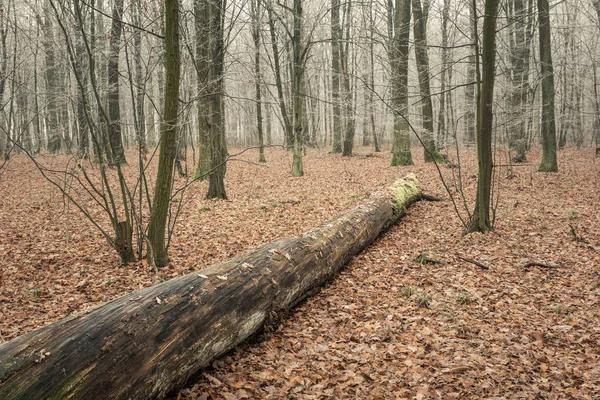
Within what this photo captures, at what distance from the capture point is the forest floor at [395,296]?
130 inches

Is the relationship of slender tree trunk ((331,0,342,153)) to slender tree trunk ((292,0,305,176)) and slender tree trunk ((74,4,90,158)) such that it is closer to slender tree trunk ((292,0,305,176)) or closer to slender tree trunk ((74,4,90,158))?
slender tree trunk ((292,0,305,176))

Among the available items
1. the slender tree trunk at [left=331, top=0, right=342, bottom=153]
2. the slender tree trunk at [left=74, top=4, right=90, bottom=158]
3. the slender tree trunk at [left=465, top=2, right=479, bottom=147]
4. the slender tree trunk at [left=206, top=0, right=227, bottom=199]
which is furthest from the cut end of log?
the slender tree trunk at [left=331, top=0, right=342, bottom=153]

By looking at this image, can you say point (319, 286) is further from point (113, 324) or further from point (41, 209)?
point (41, 209)

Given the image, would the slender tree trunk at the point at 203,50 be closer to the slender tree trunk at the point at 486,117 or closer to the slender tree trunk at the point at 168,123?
the slender tree trunk at the point at 168,123

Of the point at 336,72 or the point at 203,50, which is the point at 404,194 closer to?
the point at 203,50

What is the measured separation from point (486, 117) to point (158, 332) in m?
6.17

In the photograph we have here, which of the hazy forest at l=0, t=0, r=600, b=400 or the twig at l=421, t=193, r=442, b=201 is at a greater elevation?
the twig at l=421, t=193, r=442, b=201

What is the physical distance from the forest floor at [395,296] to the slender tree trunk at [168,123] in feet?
2.54

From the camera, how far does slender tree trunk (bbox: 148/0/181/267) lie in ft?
16.7

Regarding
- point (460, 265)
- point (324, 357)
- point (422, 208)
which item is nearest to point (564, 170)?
point (422, 208)

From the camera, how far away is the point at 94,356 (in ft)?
8.47

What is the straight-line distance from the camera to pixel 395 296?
5.05 meters

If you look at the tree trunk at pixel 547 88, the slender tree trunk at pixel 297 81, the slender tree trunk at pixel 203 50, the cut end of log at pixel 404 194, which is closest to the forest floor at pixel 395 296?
the cut end of log at pixel 404 194

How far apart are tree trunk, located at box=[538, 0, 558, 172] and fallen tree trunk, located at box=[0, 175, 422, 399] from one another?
11251 millimetres
